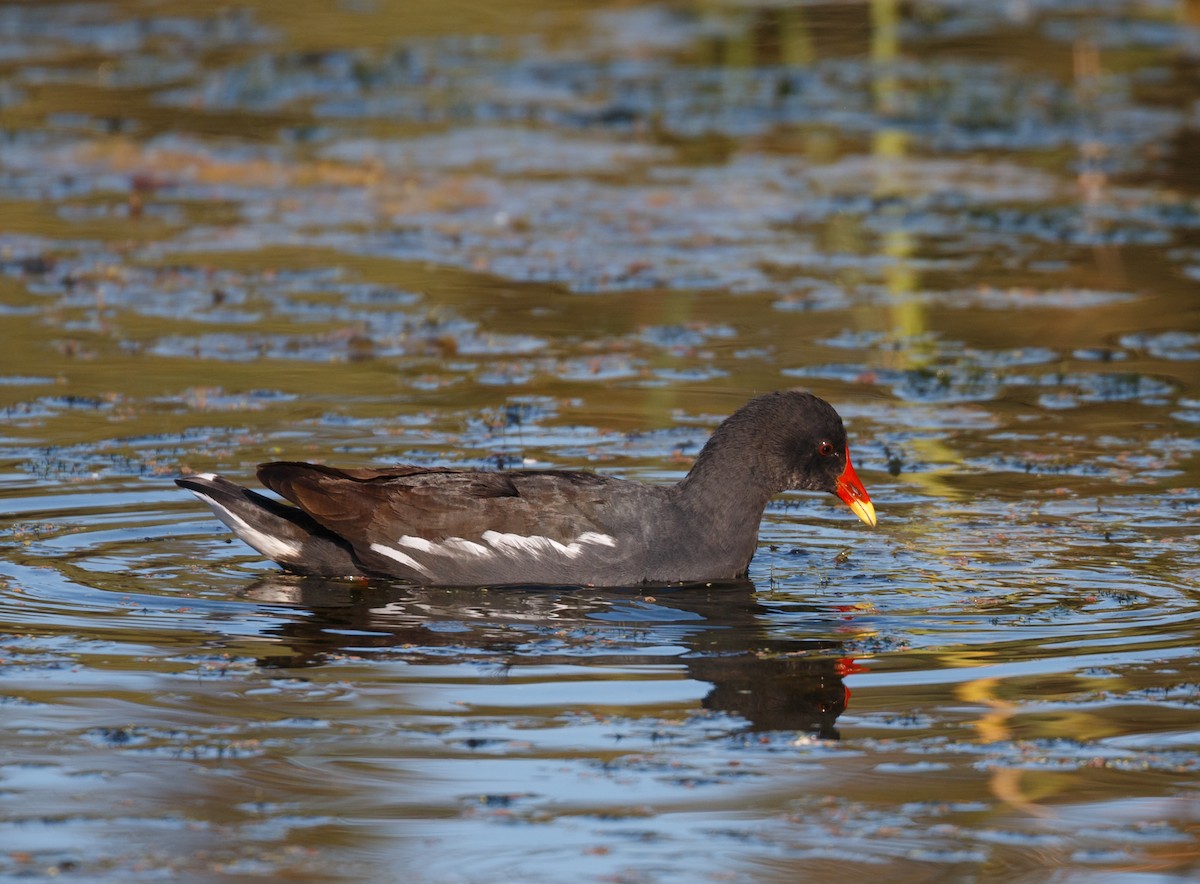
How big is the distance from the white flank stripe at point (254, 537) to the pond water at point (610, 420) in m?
0.11

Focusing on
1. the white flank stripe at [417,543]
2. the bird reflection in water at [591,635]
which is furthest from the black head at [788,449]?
the white flank stripe at [417,543]

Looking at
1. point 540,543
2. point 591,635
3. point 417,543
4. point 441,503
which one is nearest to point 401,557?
point 417,543

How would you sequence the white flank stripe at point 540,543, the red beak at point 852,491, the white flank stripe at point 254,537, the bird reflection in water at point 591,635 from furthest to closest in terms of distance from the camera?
the red beak at point 852,491 < the white flank stripe at point 254,537 < the white flank stripe at point 540,543 < the bird reflection in water at point 591,635

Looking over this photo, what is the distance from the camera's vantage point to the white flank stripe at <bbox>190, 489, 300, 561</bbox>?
694 centimetres

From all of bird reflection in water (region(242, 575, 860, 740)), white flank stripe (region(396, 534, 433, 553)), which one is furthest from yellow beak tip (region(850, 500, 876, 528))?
white flank stripe (region(396, 534, 433, 553))

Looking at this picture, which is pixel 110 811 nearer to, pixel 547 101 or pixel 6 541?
pixel 6 541

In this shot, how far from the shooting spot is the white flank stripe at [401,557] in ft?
22.7

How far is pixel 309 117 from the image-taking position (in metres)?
16.1

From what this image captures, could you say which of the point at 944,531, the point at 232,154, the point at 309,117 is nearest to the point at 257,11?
the point at 309,117

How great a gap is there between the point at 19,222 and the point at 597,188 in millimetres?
3887

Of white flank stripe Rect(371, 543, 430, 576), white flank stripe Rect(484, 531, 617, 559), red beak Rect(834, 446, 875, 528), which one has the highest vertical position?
red beak Rect(834, 446, 875, 528)

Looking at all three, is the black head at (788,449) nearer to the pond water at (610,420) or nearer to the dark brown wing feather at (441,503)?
the pond water at (610,420)

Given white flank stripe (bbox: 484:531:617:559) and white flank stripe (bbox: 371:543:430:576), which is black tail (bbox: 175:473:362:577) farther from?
white flank stripe (bbox: 484:531:617:559)

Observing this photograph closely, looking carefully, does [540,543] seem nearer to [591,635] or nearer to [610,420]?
[591,635]
